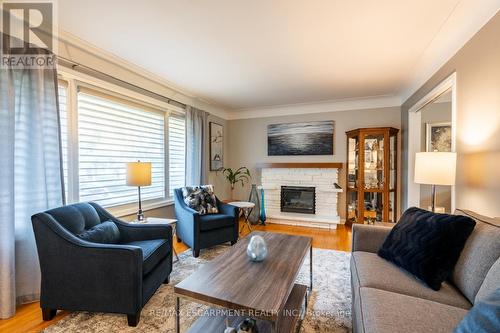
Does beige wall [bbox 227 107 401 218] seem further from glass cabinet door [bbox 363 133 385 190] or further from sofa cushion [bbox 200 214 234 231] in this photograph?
sofa cushion [bbox 200 214 234 231]

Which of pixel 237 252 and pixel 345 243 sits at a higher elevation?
pixel 237 252

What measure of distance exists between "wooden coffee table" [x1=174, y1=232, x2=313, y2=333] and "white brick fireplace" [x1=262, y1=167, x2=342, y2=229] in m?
2.85

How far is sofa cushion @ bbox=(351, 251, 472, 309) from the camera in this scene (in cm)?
127

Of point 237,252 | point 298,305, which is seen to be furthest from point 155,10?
point 298,305

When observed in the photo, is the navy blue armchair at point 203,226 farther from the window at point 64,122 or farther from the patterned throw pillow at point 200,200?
the window at point 64,122

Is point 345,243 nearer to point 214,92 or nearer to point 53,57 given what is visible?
point 214,92

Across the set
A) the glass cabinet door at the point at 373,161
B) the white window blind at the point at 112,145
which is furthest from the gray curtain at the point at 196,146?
the glass cabinet door at the point at 373,161

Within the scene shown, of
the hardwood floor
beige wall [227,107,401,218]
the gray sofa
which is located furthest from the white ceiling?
the hardwood floor

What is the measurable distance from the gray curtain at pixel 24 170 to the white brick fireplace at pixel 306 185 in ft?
11.9

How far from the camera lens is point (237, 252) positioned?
187cm

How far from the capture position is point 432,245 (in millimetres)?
1426

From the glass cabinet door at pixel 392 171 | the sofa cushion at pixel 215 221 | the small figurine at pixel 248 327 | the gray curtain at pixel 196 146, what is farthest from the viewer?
the glass cabinet door at pixel 392 171

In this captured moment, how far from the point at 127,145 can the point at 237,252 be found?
2.20 meters

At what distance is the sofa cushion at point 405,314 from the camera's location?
3.32 feet
